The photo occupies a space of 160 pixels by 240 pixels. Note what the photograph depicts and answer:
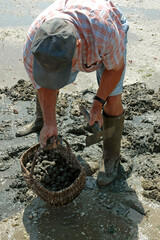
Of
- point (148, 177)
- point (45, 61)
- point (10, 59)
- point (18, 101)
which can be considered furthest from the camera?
point (10, 59)

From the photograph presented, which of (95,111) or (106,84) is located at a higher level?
(106,84)

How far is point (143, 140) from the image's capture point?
3.64 meters

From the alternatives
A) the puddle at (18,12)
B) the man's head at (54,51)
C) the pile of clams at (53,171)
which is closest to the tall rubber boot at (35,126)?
the pile of clams at (53,171)

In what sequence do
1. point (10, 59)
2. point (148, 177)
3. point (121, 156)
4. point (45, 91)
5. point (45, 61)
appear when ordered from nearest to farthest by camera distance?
1. point (45, 61)
2. point (45, 91)
3. point (148, 177)
4. point (121, 156)
5. point (10, 59)

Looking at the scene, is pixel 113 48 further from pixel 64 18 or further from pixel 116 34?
pixel 64 18

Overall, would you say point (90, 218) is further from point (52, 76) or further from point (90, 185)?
point (52, 76)

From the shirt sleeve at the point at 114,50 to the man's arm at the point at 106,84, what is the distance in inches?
3.3

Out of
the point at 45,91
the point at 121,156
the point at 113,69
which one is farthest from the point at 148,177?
the point at 45,91

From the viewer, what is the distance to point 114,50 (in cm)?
247

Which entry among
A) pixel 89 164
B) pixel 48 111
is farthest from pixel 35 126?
pixel 48 111

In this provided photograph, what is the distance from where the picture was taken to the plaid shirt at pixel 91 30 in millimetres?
2373

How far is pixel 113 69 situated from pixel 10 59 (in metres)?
3.08

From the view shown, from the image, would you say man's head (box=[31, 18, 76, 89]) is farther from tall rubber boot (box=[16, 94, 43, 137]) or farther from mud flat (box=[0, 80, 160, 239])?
tall rubber boot (box=[16, 94, 43, 137])

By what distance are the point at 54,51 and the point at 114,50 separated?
558 mm
